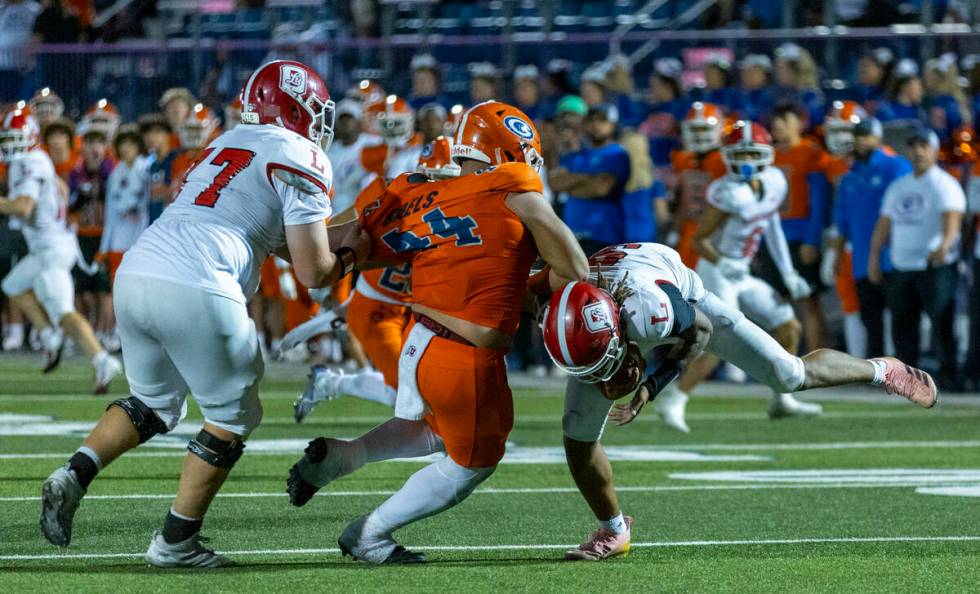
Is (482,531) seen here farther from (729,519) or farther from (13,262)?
(13,262)

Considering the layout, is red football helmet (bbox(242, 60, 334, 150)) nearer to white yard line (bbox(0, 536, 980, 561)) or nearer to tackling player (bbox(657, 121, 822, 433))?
white yard line (bbox(0, 536, 980, 561))

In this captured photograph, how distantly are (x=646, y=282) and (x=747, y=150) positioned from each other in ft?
20.3

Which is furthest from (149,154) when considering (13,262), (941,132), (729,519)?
(729,519)

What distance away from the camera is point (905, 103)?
1528cm

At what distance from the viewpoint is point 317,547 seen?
21.7 feet

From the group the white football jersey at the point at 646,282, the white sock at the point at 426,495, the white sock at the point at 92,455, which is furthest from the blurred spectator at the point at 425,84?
the white sock at the point at 426,495

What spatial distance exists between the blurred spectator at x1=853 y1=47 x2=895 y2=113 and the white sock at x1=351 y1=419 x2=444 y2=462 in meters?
10.1

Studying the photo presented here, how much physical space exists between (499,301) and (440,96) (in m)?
11.4

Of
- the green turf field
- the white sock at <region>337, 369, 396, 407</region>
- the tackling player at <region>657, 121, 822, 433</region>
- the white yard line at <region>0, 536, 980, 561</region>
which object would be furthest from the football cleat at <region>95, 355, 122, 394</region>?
the white yard line at <region>0, 536, 980, 561</region>

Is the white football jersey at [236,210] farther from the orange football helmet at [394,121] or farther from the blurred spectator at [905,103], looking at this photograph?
the blurred spectator at [905,103]

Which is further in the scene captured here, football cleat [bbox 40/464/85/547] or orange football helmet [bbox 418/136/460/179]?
orange football helmet [bbox 418/136/460/179]

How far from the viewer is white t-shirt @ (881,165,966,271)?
1368 cm

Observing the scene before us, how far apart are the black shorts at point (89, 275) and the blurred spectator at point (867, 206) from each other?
25.1 feet

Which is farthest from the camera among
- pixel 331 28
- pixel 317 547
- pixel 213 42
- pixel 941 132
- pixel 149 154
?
pixel 331 28
